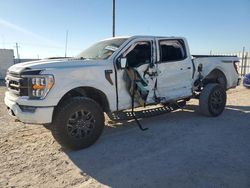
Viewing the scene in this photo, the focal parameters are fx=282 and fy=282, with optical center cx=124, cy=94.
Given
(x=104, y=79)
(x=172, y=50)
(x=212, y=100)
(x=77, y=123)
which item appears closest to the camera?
(x=77, y=123)

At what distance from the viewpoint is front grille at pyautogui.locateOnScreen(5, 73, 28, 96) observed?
4.64 metres

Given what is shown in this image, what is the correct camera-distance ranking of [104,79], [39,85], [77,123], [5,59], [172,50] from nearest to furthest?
[39,85], [77,123], [104,79], [172,50], [5,59]

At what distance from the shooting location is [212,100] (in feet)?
24.7

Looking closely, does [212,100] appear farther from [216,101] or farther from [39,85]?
[39,85]

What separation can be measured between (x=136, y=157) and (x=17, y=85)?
235 cm

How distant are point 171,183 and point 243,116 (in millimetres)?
4828

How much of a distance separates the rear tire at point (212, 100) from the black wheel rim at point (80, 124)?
352cm

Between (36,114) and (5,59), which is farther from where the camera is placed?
(5,59)

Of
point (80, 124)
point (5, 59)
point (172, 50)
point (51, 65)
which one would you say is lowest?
point (80, 124)

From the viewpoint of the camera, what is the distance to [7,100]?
16.9ft

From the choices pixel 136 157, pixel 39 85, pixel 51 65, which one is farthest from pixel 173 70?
pixel 39 85

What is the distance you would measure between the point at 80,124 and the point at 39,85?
987 mm

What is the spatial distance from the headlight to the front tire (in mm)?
412

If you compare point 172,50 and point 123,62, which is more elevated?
point 172,50
